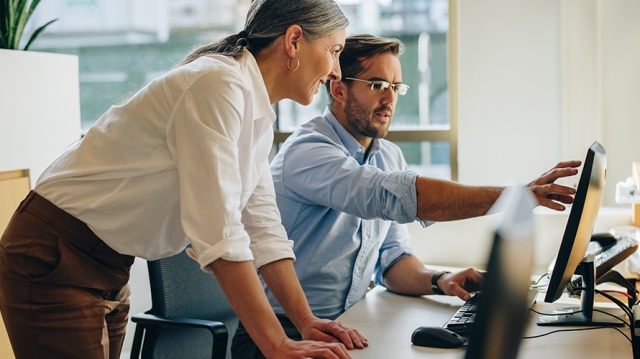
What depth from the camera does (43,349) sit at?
1489mm

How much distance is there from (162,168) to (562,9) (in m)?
2.35

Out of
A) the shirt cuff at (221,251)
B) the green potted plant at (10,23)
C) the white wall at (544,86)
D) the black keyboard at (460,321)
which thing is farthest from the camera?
the white wall at (544,86)

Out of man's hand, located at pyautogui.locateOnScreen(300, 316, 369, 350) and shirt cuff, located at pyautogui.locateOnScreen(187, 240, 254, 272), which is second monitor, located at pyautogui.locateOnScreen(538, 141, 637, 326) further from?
shirt cuff, located at pyautogui.locateOnScreen(187, 240, 254, 272)

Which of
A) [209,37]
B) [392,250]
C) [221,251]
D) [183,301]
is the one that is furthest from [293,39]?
[209,37]

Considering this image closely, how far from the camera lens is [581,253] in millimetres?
1780

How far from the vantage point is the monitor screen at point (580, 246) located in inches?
60.1

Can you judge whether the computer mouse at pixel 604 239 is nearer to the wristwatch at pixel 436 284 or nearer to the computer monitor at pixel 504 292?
the wristwatch at pixel 436 284

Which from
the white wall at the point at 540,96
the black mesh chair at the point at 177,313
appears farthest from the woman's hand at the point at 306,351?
the white wall at the point at 540,96

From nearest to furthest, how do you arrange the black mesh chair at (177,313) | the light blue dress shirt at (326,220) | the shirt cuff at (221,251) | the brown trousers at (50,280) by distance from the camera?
the shirt cuff at (221,251), the brown trousers at (50,280), the light blue dress shirt at (326,220), the black mesh chair at (177,313)

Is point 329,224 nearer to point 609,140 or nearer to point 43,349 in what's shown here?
point 43,349

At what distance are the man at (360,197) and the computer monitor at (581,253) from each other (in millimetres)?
70

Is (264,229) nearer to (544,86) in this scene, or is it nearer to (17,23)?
(17,23)

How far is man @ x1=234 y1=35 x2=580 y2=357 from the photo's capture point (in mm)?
1788

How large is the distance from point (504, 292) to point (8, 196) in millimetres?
2627
